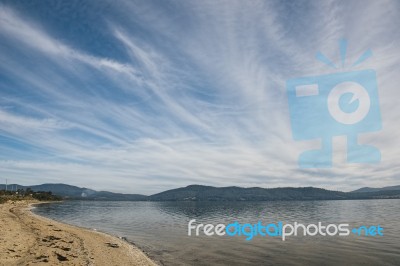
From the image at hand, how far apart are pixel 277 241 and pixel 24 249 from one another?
38.2m

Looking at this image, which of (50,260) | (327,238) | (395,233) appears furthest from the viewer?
(395,233)

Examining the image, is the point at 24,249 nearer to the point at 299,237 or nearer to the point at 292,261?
the point at 292,261

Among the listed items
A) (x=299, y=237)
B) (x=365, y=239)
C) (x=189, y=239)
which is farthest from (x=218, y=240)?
(x=365, y=239)

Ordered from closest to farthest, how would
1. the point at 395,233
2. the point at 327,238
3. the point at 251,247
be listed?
the point at 251,247 < the point at 327,238 < the point at 395,233

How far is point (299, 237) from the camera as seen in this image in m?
57.4

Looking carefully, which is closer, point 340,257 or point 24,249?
point 24,249

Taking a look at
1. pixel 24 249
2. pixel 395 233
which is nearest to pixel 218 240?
pixel 24 249

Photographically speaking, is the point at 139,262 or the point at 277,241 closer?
the point at 139,262

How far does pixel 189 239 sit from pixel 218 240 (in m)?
5.25

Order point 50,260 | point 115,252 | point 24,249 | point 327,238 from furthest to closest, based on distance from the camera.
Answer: point 327,238 → point 115,252 → point 24,249 → point 50,260

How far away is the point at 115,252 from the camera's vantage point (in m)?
37.8

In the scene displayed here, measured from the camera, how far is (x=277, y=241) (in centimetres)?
5250

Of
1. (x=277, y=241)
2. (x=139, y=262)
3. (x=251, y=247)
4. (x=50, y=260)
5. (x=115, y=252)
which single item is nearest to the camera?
(x=50, y=260)

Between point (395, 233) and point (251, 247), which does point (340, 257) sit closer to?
point (251, 247)
